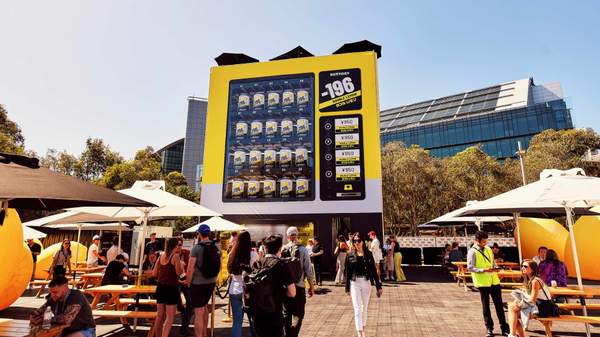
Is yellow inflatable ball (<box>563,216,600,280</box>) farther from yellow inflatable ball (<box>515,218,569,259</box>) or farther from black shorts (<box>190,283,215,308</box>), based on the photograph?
black shorts (<box>190,283,215,308</box>)

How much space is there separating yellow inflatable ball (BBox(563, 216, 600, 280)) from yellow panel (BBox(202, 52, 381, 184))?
887 centimetres

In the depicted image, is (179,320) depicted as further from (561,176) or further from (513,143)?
(513,143)

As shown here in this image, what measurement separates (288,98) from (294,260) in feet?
55.6

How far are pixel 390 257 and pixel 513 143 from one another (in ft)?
201

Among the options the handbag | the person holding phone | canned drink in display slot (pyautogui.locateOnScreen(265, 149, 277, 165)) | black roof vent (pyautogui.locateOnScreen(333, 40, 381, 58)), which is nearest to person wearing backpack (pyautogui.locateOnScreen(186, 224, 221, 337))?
the person holding phone

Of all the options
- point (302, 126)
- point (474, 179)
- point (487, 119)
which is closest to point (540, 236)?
point (302, 126)

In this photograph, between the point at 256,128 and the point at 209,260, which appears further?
the point at 256,128

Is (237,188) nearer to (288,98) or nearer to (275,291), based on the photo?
(288,98)

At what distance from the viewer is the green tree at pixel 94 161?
1591 inches

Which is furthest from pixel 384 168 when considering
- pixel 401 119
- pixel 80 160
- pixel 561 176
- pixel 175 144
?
pixel 175 144

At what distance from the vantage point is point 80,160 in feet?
133

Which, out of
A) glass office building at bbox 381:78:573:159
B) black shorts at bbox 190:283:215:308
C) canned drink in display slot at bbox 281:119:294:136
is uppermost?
glass office building at bbox 381:78:573:159

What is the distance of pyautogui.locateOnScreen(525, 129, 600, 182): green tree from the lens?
2828cm

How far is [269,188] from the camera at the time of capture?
1959 centimetres
